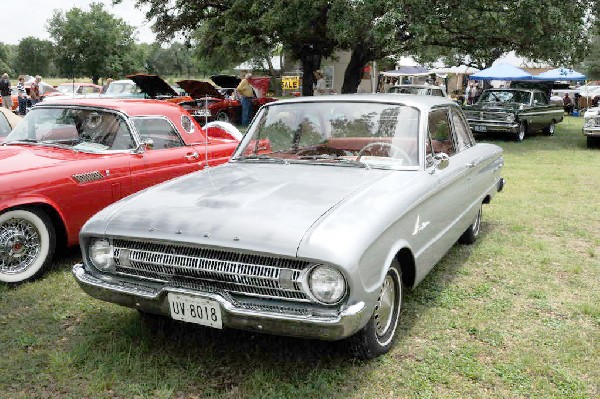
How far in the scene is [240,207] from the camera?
10.3 ft

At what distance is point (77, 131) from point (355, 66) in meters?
15.9

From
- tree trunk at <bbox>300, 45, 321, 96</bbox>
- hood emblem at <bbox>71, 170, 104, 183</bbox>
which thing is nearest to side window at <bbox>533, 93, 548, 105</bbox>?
tree trunk at <bbox>300, 45, 321, 96</bbox>

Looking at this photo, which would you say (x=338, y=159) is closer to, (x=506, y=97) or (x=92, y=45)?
(x=506, y=97)

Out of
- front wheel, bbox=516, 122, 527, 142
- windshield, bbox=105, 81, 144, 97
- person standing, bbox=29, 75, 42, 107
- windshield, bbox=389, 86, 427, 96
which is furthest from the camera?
person standing, bbox=29, 75, 42, 107

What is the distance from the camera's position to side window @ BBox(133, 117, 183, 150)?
5664 mm

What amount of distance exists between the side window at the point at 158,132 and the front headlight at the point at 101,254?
7.77ft

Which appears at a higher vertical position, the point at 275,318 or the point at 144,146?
the point at 144,146

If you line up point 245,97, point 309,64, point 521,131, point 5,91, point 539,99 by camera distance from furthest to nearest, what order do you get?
point 309,64, point 5,91, point 245,97, point 539,99, point 521,131

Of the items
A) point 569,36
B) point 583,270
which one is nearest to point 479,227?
point 583,270

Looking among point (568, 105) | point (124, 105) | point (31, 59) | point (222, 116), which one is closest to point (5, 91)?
point (222, 116)

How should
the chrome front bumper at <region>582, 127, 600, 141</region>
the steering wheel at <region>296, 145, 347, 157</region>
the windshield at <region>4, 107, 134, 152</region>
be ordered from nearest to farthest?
the steering wheel at <region>296, 145, 347, 157</region>
the windshield at <region>4, 107, 134, 152</region>
the chrome front bumper at <region>582, 127, 600, 141</region>

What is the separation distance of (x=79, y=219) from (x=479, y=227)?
4178 mm

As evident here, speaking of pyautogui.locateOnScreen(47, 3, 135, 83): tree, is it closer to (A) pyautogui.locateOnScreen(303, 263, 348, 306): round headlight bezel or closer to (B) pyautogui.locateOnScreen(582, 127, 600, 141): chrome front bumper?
(B) pyautogui.locateOnScreen(582, 127, 600, 141): chrome front bumper

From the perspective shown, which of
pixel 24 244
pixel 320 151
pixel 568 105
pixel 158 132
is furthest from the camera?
pixel 568 105
